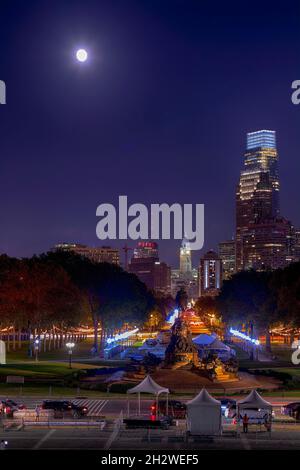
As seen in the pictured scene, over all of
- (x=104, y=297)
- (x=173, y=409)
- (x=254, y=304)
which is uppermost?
(x=104, y=297)

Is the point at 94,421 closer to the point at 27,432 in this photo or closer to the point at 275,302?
the point at 27,432

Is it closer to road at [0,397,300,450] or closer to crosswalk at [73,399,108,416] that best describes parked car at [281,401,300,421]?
road at [0,397,300,450]

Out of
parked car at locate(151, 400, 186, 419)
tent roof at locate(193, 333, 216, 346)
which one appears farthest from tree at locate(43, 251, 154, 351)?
parked car at locate(151, 400, 186, 419)

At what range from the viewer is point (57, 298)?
112125 millimetres

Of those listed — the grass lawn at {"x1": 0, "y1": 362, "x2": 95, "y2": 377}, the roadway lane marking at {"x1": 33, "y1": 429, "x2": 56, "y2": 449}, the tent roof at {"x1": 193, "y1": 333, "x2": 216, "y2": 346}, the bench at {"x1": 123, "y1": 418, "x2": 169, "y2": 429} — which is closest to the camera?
the roadway lane marking at {"x1": 33, "y1": 429, "x2": 56, "y2": 449}

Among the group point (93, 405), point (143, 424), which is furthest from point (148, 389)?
point (93, 405)

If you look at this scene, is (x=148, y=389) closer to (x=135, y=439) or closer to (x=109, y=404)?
(x=109, y=404)

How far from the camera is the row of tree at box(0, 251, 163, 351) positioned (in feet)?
348

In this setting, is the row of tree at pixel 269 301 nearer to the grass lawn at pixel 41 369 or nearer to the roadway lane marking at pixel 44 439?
the grass lawn at pixel 41 369

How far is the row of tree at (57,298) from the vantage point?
348 feet

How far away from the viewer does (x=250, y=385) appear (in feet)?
215
